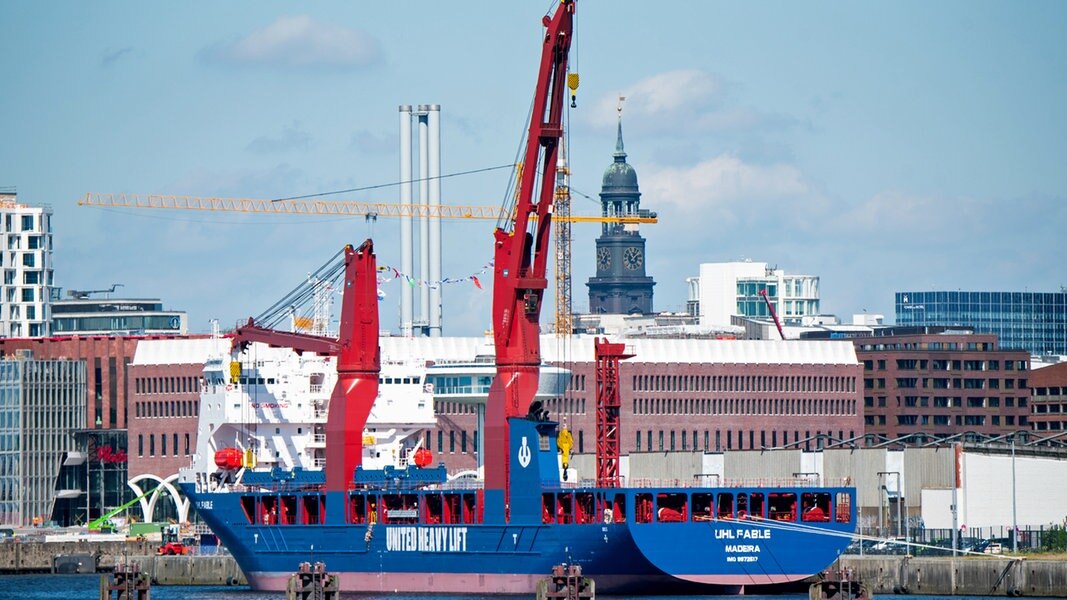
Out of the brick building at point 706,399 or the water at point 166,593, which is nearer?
the water at point 166,593

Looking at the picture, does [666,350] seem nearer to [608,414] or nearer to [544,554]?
[608,414]

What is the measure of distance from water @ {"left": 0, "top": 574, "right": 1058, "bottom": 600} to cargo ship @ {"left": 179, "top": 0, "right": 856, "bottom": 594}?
1.38 m

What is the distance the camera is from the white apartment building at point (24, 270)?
195 metres

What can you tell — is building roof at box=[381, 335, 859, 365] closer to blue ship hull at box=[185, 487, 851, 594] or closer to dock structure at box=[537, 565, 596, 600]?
blue ship hull at box=[185, 487, 851, 594]

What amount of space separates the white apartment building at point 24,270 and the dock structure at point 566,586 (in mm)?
135347

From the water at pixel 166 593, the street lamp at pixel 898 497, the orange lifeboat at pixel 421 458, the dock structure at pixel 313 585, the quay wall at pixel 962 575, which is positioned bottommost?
the water at pixel 166 593

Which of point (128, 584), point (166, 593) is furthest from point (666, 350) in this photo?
point (128, 584)

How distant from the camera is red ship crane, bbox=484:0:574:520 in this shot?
8694 centimetres

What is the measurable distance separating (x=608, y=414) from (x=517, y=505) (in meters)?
5.33

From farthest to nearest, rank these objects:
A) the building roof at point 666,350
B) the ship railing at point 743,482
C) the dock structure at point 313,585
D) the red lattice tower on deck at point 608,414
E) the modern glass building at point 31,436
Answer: the building roof at point 666,350, the modern glass building at point 31,436, the red lattice tower on deck at point 608,414, the ship railing at point 743,482, the dock structure at point 313,585

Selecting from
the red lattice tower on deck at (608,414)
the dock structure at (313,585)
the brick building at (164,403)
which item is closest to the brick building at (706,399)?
the brick building at (164,403)

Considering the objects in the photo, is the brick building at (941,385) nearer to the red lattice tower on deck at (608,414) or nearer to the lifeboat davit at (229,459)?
the lifeboat davit at (229,459)

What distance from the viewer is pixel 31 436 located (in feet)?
501

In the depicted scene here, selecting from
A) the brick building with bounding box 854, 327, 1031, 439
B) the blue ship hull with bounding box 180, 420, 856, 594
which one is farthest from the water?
the brick building with bounding box 854, 327, 1031, 439
